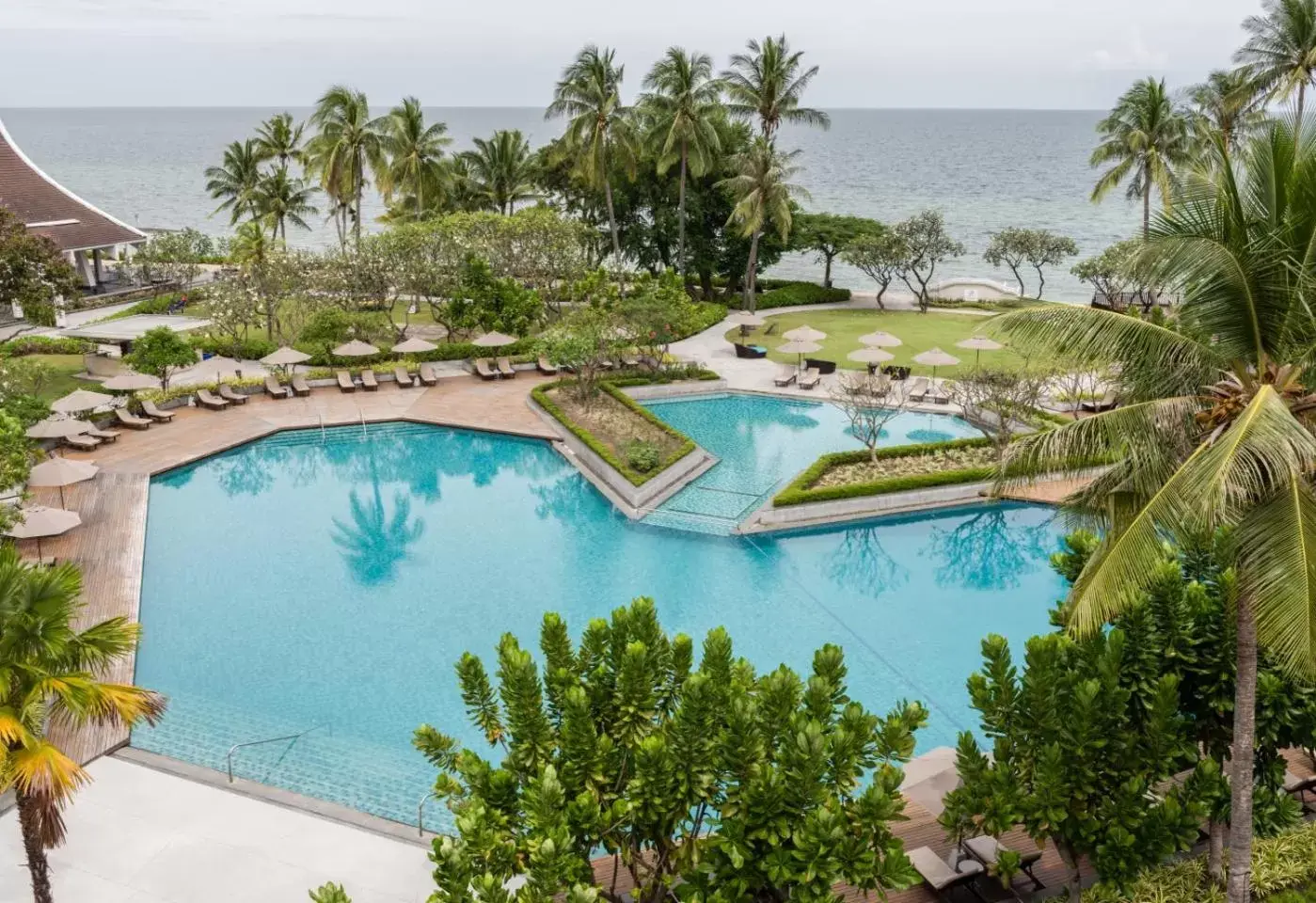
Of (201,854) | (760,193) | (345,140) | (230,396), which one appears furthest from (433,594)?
(345,140)

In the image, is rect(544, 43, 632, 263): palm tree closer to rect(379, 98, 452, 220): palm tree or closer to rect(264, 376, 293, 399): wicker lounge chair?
rect(379, 98, 452, 220): palm tree

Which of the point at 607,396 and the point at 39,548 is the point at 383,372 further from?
the point at 39,548

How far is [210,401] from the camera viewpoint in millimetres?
33594

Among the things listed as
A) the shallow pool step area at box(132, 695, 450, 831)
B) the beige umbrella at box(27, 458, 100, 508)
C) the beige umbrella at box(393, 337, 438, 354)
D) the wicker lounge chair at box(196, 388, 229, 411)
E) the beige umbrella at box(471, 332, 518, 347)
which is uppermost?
the beige umbrella at box(471, 332, 518, 347)

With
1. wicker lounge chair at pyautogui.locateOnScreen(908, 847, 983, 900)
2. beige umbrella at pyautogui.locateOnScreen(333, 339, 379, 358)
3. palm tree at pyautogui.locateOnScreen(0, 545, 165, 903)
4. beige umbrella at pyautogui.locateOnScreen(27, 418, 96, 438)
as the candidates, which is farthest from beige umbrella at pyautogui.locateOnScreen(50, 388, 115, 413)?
wicker lounge chair at pyautogui.locateOnScreen(908, 847, 983, 900)

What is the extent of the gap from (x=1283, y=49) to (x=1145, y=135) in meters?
7.75

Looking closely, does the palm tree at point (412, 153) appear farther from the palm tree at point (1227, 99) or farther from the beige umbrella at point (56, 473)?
the palm tree at point (1227, 99)

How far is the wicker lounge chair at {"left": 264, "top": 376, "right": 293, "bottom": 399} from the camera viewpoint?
34.7 metres

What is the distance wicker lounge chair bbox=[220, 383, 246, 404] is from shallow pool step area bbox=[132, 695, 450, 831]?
1793cm

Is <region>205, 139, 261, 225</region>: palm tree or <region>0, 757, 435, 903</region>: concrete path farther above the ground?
<region>205, 139, 261, 225</region>: palm tree

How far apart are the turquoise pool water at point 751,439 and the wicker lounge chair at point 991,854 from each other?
1249 cm

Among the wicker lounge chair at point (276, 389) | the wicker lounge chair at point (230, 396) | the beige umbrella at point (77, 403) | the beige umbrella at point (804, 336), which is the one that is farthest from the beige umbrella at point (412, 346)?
the beige umbrella at point (804, 336)

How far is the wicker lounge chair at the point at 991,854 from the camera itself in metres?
12.6

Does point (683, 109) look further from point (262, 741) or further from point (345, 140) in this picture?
point (262, 741)
